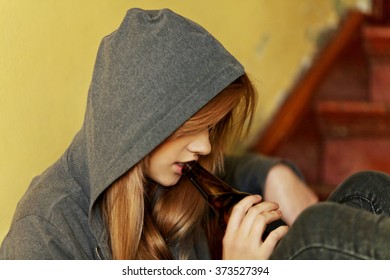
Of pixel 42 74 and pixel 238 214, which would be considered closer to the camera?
pixel 238 214

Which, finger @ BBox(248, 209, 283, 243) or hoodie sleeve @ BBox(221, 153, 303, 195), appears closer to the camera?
finger @ BBox(248, 209, 283, 243)

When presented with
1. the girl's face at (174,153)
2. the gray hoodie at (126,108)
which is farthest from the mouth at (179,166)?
the gray hoodie at (126,108)

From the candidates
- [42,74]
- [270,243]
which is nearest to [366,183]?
[270,243]

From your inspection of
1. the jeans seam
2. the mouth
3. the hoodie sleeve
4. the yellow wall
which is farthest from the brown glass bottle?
the hoodie sleeve

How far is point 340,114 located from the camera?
196cm

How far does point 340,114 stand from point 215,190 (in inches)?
33.6

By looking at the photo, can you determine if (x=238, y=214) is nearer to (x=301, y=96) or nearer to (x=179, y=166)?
(x=179, y=166)

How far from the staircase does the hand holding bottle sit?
3.03 ft

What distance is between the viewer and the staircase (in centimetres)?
197

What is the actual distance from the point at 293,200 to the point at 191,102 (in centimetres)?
66

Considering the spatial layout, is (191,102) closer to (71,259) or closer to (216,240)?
(71,259)

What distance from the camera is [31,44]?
4.05 ft

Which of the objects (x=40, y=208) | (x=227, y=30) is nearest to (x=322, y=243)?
(x=40, y=208)

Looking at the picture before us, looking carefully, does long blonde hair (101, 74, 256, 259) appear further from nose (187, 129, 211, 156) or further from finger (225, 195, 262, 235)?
finger (225, 195, 262, 235)
